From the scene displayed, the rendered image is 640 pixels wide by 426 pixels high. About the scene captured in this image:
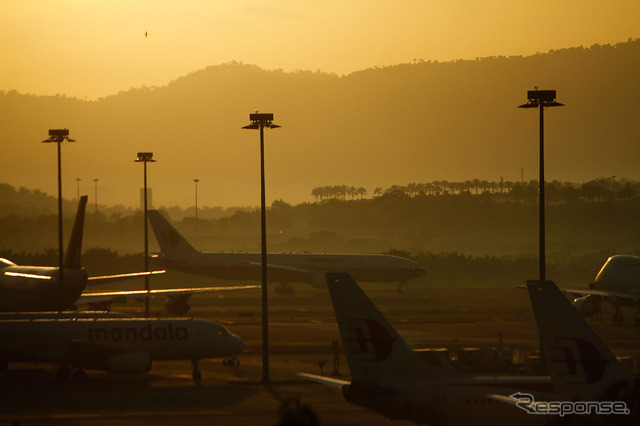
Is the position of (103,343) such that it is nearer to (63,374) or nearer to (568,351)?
(63,374)

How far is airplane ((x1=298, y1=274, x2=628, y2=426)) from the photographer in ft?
100

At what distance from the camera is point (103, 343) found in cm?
5353

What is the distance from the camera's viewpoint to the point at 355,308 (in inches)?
1254

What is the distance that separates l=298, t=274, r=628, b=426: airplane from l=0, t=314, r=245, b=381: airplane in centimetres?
2377

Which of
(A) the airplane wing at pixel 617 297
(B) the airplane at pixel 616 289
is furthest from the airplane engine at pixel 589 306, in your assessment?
(A) the airplane wing at pixel 617 297

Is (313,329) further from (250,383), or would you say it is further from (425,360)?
(425,360)

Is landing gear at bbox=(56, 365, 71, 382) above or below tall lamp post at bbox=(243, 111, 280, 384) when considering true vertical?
below

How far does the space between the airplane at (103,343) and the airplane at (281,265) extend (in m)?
62.5

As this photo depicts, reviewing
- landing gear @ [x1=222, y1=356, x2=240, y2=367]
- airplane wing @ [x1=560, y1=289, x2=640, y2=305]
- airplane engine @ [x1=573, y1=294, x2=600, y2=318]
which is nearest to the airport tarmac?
landing gear @ [x1=222, y1=356, x2=240, y2=367]

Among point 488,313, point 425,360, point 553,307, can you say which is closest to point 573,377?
point 553,307

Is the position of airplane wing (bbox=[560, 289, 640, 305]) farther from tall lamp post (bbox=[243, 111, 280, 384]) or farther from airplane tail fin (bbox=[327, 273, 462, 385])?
airplane tail fin (bbox=[327, 273, 462, 385])

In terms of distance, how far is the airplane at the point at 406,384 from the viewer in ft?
100

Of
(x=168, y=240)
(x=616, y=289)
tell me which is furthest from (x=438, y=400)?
(x=168, y=240)

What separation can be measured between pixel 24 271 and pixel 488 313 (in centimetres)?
4467
